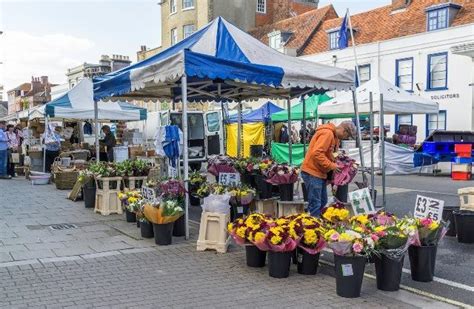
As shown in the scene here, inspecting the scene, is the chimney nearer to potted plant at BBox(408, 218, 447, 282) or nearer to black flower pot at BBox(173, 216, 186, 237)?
black flower pot at BBox(173, 216, 186, 237)

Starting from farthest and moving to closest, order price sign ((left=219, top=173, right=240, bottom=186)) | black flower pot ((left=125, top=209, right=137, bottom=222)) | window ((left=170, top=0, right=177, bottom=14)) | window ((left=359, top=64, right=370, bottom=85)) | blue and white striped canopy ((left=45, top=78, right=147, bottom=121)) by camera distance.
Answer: window ((left=170, top=0, right=177, bottom=14)), window ((left=359, top=64, right=370, bottom=85)), blue and white striped canopy ((left=45, top=78, right=147, bottom=121)), black flower pot ((left=125, top=209, right=137, bottom=222)), price sign ((left=219, top=173, right=240, bottom=186))

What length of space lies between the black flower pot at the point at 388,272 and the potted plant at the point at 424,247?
37 cm

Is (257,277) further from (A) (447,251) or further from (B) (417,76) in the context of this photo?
(B) (417,76)

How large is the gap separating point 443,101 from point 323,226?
20.5 m

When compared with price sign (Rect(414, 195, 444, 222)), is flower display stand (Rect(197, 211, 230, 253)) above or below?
below

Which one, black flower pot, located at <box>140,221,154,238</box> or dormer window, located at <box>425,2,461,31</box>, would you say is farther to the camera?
dormer window, located at <box>425,2,461,31</box>

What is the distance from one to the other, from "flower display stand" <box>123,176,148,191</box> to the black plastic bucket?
231 inches

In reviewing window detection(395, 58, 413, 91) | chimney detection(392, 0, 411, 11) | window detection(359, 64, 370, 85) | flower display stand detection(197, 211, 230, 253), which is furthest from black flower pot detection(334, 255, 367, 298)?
chimney detection(392, 0, 411, 11)

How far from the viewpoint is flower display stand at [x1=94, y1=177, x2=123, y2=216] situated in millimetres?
9773

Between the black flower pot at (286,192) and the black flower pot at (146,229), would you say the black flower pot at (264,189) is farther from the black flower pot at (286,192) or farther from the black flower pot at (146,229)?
the black flower pot at (146,229)

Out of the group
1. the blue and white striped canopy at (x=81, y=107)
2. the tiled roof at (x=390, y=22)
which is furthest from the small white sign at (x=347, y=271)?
the tiled roof at (x=390, y=22)

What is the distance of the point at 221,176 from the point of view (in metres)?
8.46

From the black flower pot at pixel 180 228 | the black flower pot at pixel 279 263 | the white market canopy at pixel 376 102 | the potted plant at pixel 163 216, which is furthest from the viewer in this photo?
the white market canopy at pixel 376 102

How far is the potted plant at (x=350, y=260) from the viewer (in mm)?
5102
